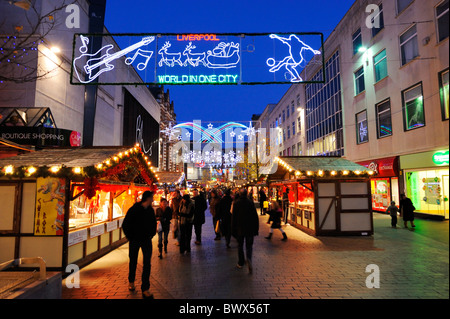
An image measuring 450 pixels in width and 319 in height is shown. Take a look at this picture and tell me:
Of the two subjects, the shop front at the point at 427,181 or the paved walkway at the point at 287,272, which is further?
the shop front at the point at 427,181

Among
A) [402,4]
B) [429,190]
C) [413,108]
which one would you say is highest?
[402,4]

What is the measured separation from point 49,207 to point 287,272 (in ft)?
19.3

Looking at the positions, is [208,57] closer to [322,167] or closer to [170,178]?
[322,167]

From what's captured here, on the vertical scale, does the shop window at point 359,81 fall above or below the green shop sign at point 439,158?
above

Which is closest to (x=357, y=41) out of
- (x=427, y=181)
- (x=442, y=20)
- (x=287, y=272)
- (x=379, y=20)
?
(x=379, y=20)

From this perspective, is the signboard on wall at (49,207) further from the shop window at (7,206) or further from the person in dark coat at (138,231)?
the person in dark coat at (138,231)

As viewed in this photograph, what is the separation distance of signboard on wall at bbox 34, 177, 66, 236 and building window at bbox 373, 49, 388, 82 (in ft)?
66.7

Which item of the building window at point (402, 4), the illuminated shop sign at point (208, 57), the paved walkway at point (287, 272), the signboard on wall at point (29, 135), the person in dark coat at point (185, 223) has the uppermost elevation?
the building window at point (402, 4)

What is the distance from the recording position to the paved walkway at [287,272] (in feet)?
16.5

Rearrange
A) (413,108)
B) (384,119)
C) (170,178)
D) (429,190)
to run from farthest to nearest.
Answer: (170,178) < (384,119) < (413,108) < (429,190)

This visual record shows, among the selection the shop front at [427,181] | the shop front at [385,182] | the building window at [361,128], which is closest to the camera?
the shop front at [427,181]

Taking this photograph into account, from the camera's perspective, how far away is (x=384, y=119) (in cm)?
1898

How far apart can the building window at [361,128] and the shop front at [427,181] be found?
4.77 m

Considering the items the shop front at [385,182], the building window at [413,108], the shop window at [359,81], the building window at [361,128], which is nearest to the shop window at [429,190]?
the shop front at [385,182]
